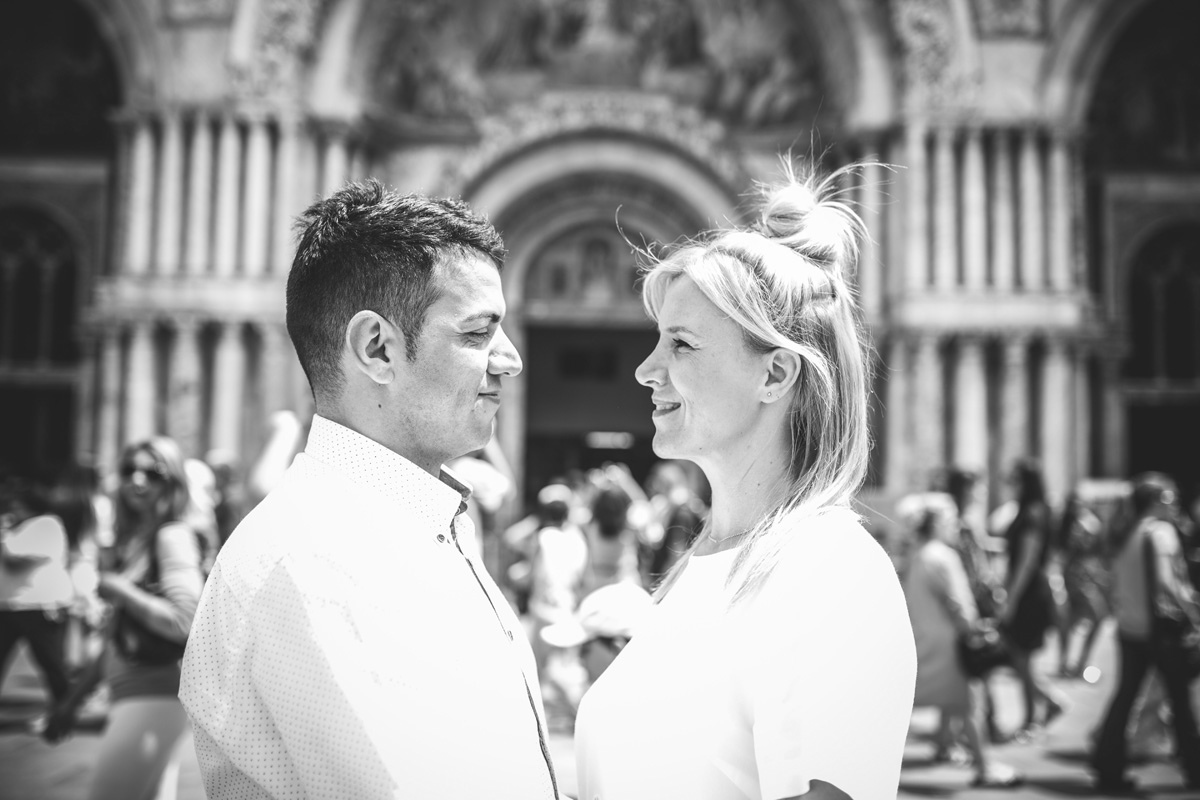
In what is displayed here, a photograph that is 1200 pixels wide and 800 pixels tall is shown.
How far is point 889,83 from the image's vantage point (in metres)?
16.7

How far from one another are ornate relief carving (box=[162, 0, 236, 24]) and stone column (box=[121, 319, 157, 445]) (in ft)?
14.9

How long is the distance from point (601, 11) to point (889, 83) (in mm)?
4674

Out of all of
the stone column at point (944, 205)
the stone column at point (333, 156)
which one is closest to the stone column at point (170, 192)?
the stone column at point (333, 156)

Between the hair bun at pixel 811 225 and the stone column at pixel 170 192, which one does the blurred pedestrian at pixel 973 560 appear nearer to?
the hair bun at pixel 811 225

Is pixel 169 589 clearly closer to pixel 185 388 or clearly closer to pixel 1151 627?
pixel 1151 627

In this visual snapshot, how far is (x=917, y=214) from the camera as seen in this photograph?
643 inches

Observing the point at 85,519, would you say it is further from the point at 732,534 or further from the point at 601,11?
the point at 601,11

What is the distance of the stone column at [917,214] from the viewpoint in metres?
16.2

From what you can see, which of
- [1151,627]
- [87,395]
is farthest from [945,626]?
[87,395]

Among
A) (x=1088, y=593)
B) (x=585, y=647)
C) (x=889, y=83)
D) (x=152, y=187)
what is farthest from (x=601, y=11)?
(x=585, y=647)

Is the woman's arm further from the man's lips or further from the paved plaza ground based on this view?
the man's lips

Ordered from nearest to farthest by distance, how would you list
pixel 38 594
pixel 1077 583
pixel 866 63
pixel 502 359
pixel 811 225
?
pixel 502 359, pixel 811 225, pixel 38 594, pixel 1077 583, pixel 866 63

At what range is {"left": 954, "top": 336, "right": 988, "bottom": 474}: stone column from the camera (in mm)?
15906

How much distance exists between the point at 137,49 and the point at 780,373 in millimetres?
16887
